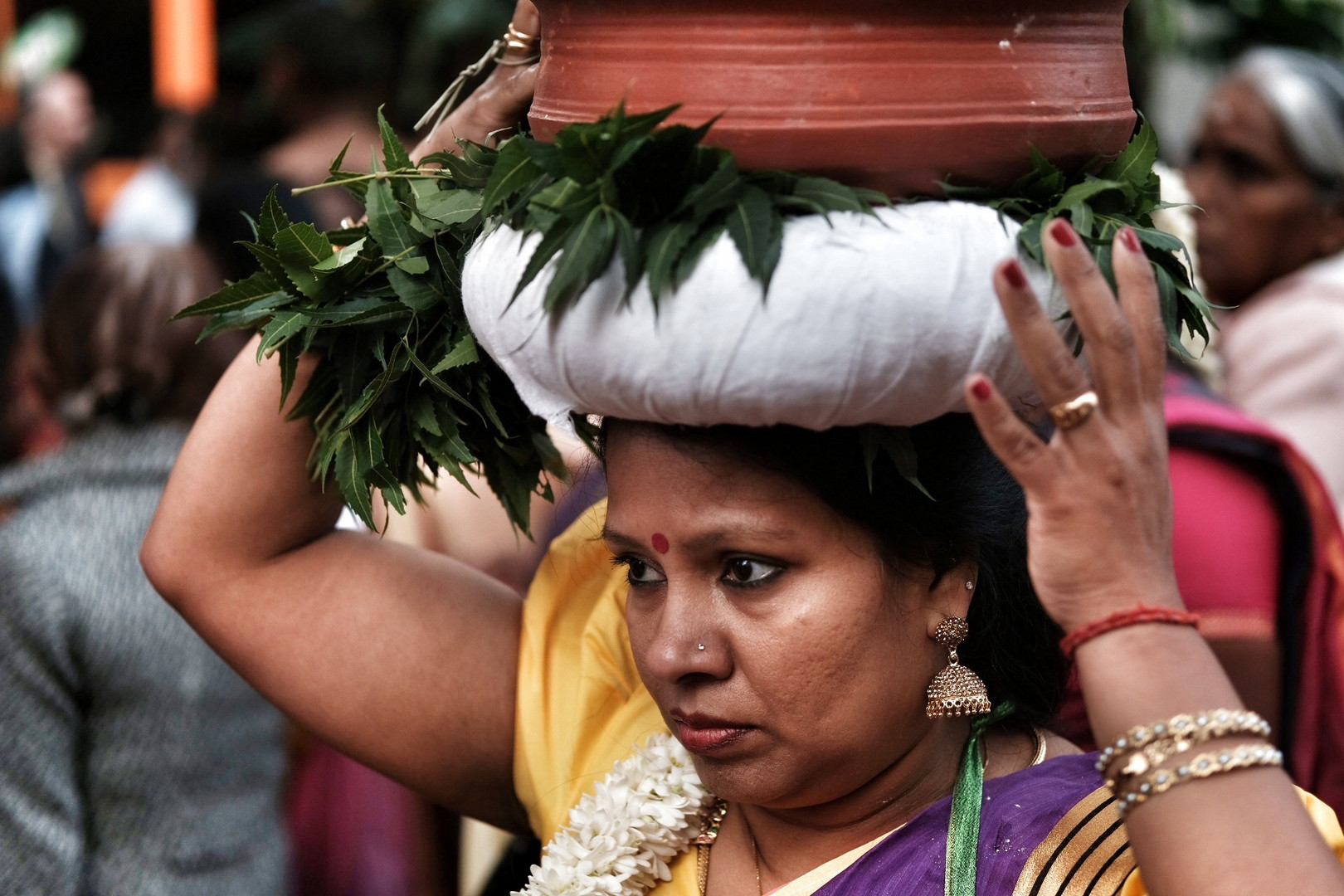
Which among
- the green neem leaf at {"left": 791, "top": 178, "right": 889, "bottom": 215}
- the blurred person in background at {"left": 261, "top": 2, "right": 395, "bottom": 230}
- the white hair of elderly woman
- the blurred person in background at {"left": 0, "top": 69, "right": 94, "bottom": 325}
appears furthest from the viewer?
the blurred person in background at {"left": 0, "top": 69, "right": 94, "bottom": 325}

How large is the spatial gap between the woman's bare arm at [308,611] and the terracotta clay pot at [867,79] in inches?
34.8

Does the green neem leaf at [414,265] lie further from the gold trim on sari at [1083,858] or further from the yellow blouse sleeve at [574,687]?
the gold trim on sari at [1083,858]

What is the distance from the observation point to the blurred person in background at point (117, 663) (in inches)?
111

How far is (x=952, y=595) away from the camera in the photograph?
6.17ft

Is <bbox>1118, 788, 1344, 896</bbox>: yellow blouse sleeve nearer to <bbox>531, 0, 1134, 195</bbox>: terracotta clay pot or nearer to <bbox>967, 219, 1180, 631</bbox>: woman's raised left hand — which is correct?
<bbox>967, 219, 1180, 631</bbox>: woman's raised left hand

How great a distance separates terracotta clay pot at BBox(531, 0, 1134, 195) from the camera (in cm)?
154

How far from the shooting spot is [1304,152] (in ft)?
13.8

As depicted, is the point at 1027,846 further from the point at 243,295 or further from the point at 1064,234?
the point at 243,295

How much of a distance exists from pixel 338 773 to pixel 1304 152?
3205mm

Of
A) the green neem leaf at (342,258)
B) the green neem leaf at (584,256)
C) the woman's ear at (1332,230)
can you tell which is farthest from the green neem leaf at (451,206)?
the woman's ear at (1332,230)

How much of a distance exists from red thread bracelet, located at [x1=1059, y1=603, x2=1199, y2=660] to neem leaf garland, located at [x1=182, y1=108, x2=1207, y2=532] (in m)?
0.31

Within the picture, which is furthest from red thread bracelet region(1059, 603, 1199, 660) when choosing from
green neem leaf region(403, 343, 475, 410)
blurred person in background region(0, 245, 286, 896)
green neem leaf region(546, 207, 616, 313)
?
blurred person in background region(0, 245, 286, 896)

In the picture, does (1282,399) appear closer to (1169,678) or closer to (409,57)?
(1169,678)

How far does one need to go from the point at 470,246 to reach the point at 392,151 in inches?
7.8
